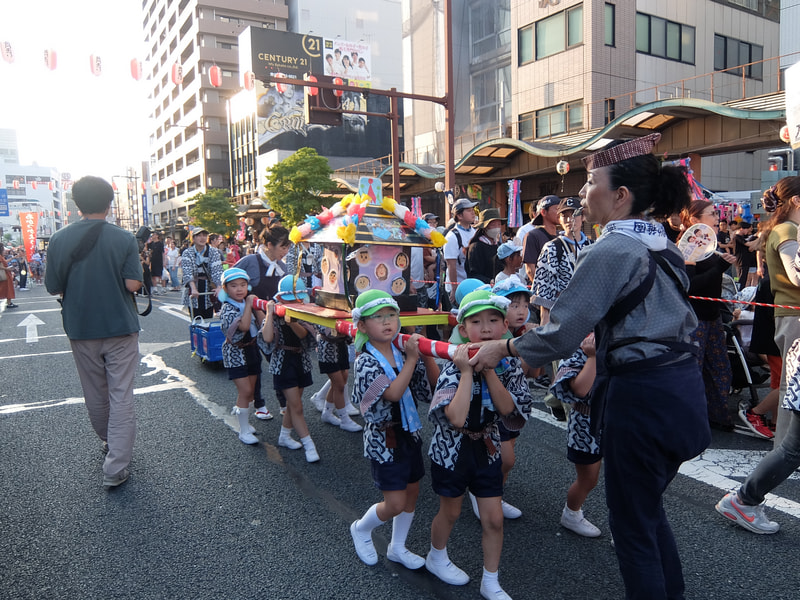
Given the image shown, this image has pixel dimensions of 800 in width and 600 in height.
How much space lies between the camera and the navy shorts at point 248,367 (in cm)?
505

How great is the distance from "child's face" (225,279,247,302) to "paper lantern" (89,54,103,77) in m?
20.3

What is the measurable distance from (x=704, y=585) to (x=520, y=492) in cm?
129

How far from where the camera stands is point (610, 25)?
21438 millimetres

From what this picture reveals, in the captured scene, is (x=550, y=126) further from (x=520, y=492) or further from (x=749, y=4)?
(x=520, y=492)

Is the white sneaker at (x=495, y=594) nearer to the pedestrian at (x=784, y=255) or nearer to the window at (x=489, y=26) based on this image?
the pedestrian at (x=784, y=255)

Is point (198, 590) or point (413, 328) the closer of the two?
point (198, 590)

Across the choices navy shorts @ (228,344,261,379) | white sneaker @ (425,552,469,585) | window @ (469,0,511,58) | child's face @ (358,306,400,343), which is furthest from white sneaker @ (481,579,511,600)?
window @ (469,0,511,58)

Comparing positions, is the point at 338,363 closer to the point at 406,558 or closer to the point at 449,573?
the point at 406,558

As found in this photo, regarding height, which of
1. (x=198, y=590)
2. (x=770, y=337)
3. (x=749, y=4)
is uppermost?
(x=749, y=4)

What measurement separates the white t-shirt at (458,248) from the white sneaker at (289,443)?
3349 mm

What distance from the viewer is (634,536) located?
2.15m

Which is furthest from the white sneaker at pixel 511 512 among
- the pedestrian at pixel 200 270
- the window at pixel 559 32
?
the window at pixel 559 32

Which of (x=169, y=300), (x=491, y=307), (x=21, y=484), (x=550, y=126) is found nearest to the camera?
(x=491, y=307)

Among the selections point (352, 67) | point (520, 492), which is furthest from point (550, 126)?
point (352, 67)
